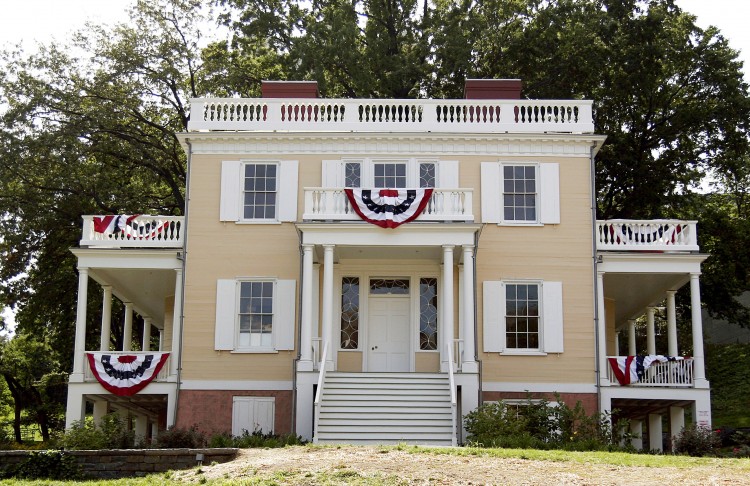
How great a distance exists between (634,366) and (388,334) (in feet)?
20.6

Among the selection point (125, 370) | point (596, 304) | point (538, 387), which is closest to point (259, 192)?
point (125, 370)

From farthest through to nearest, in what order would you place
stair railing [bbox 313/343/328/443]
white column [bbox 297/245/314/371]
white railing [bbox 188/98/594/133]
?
white railing [bbox 188/98/594/133] → white column [bbox 297/245/314/371] → stair railing [bbox 313/343/328/443]

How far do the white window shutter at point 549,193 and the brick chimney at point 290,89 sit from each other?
676 centimetres

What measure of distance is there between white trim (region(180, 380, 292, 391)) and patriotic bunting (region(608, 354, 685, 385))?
8311 mm

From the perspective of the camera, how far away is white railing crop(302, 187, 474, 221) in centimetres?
2772

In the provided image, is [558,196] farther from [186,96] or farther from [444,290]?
[186,96]

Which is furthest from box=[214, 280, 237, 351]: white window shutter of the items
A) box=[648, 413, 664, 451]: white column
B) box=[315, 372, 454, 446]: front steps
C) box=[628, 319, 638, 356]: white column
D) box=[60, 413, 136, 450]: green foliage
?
box=[628, 319, 638, 356]: white column

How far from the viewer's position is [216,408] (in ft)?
92.6

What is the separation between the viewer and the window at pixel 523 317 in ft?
93.4

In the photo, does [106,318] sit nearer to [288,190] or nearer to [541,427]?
[288,190]

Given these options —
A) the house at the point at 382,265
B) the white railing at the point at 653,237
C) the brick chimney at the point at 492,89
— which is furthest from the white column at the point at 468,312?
the brick chimney at the point at 492,89

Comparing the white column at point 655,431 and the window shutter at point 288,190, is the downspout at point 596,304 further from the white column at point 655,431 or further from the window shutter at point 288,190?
the window shutter at point 288,190

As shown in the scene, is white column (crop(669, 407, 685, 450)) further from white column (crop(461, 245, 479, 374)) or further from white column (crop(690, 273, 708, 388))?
white column (crop(461, 245, 479, 374))

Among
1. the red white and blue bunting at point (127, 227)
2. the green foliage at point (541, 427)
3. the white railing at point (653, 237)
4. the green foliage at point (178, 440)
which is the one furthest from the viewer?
the red white and blue bunting at point (127, 227)
